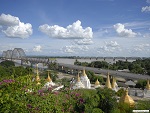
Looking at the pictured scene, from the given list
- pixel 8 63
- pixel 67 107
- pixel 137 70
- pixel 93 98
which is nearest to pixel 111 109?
pixel 93 98

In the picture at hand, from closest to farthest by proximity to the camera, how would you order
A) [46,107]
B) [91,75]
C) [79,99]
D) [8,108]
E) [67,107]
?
[8,108] → [46,107] → [67,107] → [79,99] → [91,75]

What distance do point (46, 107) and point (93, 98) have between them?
10.1 m

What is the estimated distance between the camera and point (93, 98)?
18469mm

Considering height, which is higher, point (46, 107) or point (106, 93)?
point (46, 107)

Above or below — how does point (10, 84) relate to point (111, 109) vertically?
above

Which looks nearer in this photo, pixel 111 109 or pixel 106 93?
pixel 111 109

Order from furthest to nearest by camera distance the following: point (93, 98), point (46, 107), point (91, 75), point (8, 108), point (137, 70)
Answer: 1. point (137, 70)
2. point (91, 75)
3. point (93, 98)
4. point (46, 107)
5. point (8, 108)

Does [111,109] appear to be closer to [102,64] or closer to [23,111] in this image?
[23,111]

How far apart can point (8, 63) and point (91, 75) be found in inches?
1963

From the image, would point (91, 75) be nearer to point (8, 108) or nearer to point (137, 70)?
point (137, 70)

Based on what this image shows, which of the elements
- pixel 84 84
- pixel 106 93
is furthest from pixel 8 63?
pixel 106 93

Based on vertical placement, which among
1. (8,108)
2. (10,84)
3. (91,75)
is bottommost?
(91,75)

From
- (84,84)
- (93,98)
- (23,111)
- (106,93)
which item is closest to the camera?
(23,111)

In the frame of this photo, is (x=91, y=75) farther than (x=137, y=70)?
No
